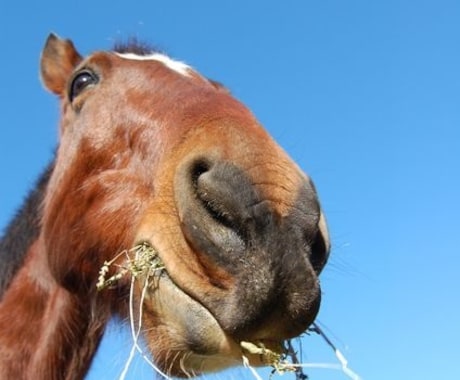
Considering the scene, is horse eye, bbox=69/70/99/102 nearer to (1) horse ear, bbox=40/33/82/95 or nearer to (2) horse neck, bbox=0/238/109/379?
(1) horse ear, bbox=40/33/82/95

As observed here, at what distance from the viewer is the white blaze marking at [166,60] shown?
15.3 feet

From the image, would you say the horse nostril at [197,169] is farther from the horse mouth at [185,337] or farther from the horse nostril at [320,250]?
the horse nostril at [320,250]

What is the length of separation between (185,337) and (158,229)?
566 millimetres

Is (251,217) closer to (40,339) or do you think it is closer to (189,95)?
(189,95)

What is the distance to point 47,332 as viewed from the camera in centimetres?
484

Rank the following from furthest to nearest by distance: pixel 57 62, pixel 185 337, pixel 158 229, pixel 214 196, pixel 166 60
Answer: pixel 57 62
pixel 166 60
pixel 158 229
pixel 185 337
pixel 214 196

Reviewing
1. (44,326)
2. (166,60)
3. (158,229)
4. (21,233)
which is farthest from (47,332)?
(166,60)

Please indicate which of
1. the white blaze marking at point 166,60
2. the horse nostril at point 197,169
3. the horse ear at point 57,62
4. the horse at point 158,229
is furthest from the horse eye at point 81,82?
the horse nostril at point 197,169

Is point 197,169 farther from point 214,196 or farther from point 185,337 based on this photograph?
point 185,337

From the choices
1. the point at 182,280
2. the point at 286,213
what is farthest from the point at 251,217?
the point at 182,280

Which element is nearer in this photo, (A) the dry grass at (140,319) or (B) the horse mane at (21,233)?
(A) the dry grass at (140,319)

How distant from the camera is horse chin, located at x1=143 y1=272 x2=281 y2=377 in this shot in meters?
3.23

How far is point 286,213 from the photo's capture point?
3.18 metres

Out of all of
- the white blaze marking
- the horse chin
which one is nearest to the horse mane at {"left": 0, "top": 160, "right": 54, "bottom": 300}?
the white blaze marking
